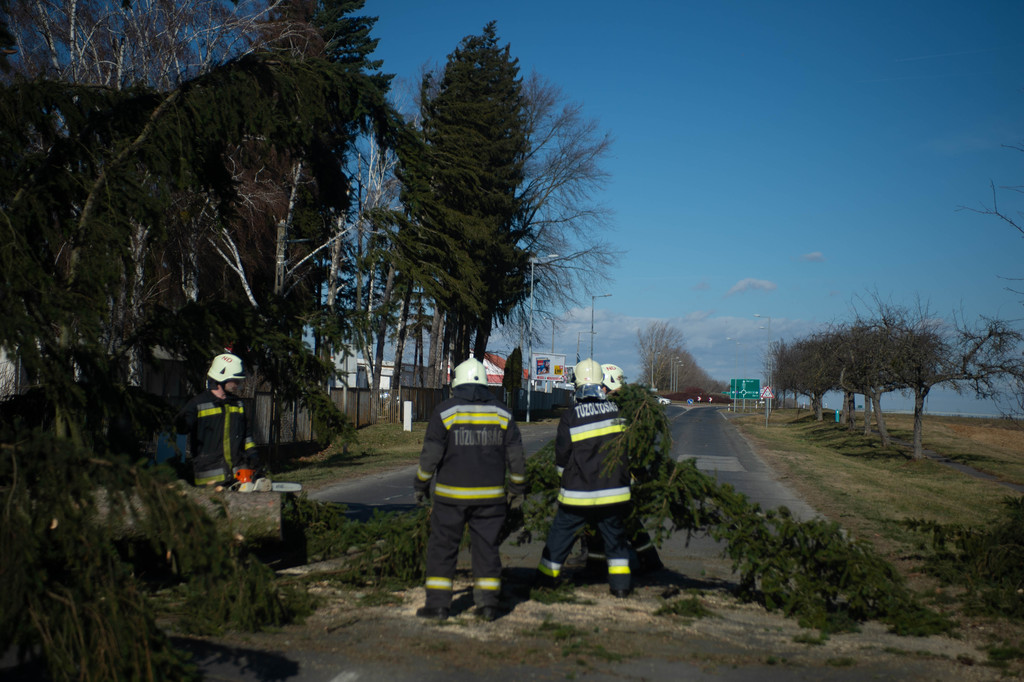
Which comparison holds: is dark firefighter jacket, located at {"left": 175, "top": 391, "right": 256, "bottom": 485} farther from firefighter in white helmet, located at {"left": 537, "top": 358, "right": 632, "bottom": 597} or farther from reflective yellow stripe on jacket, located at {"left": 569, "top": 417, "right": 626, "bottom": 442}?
reflective yellow stripe on jacket, located at {"left": 569, "top": 417, "right": 626, "bottom": 442}

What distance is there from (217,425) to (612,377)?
3.54m

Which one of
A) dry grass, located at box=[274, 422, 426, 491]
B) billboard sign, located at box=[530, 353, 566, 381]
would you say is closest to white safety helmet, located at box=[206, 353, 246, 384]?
dry grass, located at box=[274, 422, 426, 491]

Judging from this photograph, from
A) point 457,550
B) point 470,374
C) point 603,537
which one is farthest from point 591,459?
point 457,550

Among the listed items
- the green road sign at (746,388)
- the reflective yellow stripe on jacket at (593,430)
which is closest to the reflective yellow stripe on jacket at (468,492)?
the reflective yellow stripe on jacket at (593,430)

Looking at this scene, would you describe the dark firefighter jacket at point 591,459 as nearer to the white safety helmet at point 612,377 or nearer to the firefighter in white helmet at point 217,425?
the white safety helmet at point 612,377

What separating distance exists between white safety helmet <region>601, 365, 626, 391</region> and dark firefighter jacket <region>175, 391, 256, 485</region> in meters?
3.32

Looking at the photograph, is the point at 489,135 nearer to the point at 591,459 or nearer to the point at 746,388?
the point at 591,459

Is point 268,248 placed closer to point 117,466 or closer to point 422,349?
point 117,466

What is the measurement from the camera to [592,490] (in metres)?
6.54

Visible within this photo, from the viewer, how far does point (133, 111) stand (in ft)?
19.9

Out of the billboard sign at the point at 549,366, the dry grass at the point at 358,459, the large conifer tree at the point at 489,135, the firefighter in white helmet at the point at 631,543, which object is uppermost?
the large conifer tree at the point at 489,135

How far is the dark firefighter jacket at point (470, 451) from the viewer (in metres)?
6.15

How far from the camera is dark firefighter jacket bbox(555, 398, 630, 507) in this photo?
21.5 feet

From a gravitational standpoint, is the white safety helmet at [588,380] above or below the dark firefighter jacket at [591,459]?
above
